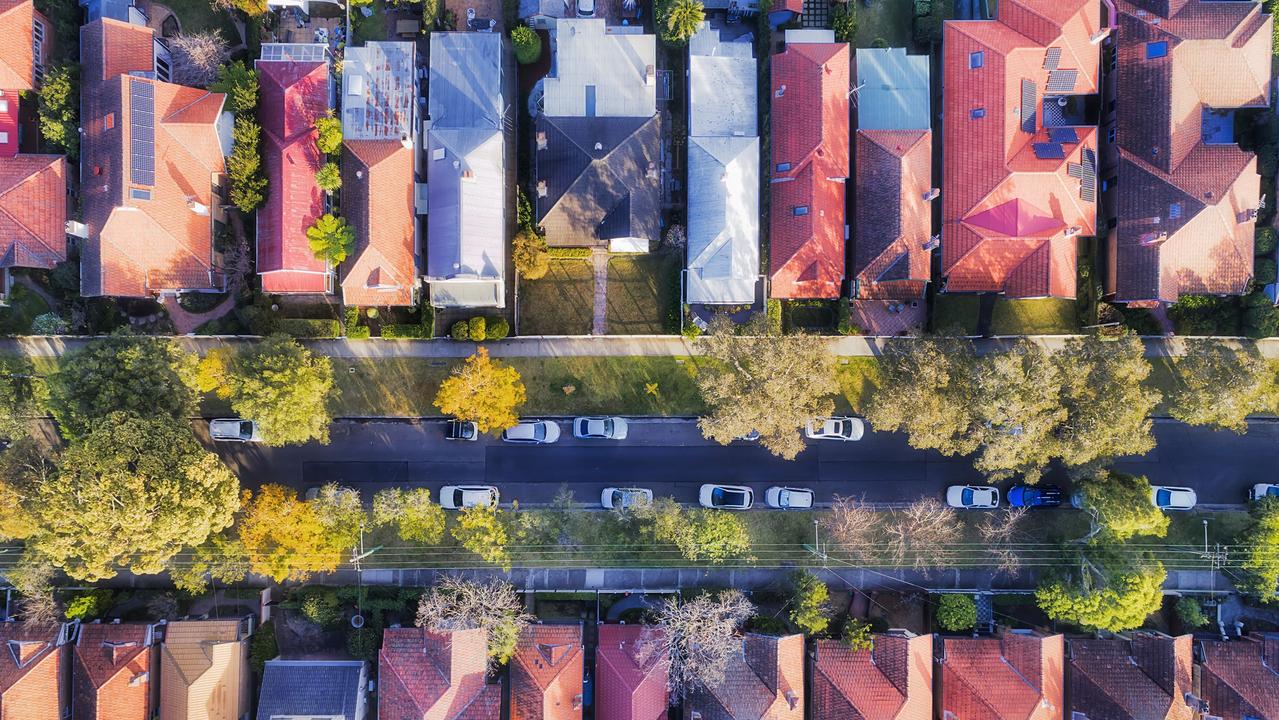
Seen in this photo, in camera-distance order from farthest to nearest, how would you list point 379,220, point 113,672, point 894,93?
point 894,93 < point 379,220 < point 113,672

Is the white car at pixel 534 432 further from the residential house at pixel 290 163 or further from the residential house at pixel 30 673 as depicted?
the residential house at pixel 30 673

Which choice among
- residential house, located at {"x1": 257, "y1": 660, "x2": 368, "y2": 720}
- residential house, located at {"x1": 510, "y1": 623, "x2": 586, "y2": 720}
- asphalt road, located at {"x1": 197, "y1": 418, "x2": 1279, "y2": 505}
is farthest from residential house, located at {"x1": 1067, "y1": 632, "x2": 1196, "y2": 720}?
residential house, located at {"x1": 257, "y1": 660, "x2": 368, "y2": 720}

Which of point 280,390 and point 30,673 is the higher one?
point 280,390

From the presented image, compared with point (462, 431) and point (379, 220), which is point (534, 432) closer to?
point (462, 431)

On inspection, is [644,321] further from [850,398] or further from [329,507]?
[329,507]

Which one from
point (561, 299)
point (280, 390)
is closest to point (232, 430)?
point (280, 390)

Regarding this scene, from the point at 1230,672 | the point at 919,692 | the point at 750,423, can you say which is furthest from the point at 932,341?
the point at 1230,672
